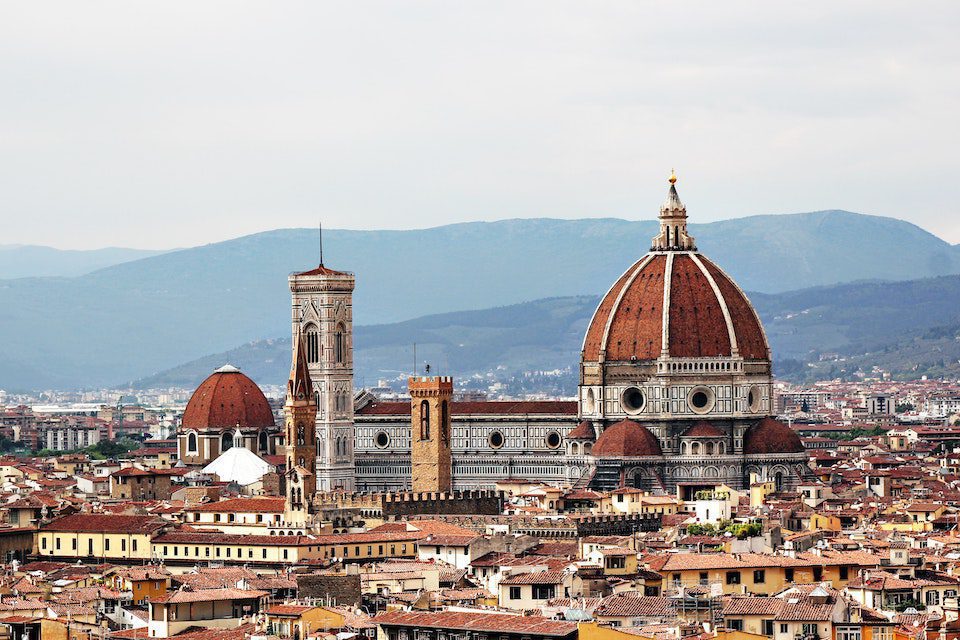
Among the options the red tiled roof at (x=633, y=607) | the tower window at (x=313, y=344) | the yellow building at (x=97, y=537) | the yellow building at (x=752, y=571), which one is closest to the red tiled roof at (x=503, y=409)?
the tower window at (x=313, y=344)

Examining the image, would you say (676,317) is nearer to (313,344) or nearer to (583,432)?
(583,432)

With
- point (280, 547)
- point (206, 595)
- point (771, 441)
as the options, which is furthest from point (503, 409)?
point (206, 595)

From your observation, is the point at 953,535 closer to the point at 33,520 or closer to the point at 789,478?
the point at 33,520

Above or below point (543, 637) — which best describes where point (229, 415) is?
above

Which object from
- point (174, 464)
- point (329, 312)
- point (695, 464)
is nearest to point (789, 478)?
point (695, 464)

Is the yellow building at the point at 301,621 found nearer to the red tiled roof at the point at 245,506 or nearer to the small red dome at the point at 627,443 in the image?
the red tiled roof at the point at 245,506

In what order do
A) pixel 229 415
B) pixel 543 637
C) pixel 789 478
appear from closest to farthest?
pixel 543 637 < pixel 789 478 < pixel 229 415

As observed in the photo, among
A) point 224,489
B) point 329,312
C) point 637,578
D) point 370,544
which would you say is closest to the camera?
point 637,578
